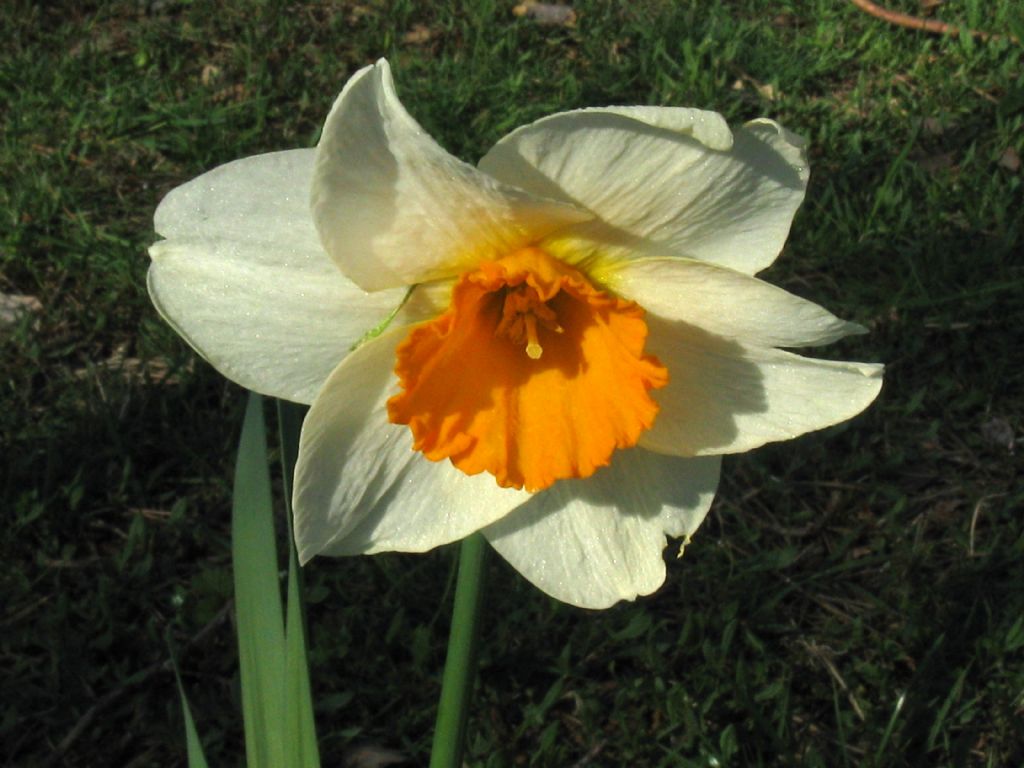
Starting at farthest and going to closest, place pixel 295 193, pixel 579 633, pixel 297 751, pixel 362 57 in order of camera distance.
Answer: pixel 362 57
pixel 579 633
pixel 297 751
pixel 295 193

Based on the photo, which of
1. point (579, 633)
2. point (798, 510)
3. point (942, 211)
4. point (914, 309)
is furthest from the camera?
point (942, 211)

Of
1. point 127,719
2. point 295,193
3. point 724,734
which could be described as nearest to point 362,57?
point 127,719

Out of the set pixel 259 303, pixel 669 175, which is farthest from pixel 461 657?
pixel 669 175

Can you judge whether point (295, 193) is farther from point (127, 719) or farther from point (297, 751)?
point (127, 719)

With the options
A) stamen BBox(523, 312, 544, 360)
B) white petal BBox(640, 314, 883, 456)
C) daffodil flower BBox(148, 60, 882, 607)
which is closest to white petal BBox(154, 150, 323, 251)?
daffodil flower BBox(148, 60, 882, 607)

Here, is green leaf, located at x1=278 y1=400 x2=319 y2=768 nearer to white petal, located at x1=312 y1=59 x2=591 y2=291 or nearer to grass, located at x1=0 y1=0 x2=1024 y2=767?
white petal, located at x1=312 y1=59 x2=591 y2=291

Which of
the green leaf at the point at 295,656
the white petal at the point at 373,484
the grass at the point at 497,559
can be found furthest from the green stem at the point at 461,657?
the grass at the point at 497,559

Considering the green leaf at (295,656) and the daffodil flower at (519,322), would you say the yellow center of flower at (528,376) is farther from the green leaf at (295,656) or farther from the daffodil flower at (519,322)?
the green leaf at (295,656)
